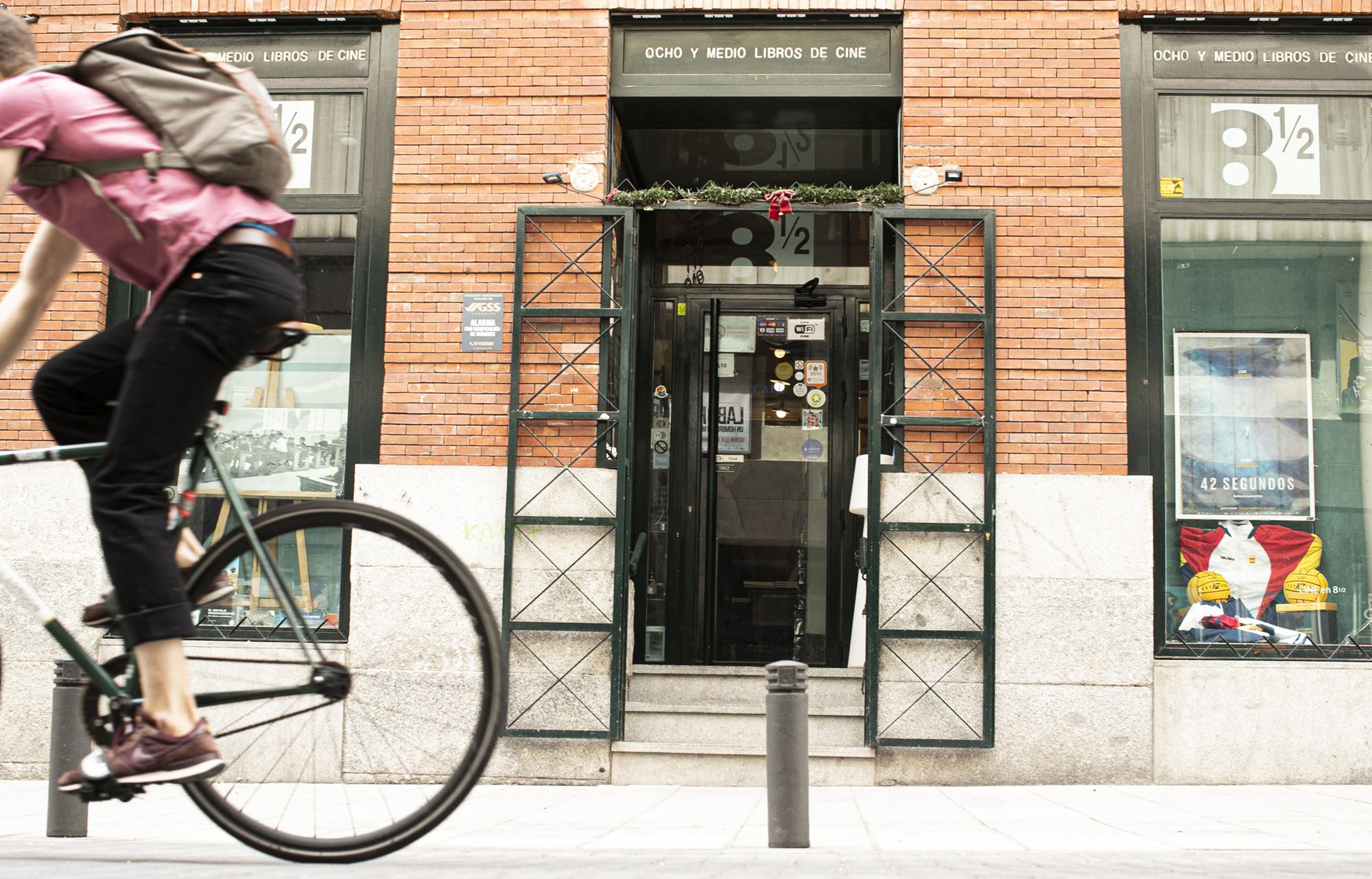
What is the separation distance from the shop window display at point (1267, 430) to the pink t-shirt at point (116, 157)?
7814 mm

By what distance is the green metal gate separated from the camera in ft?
28.2

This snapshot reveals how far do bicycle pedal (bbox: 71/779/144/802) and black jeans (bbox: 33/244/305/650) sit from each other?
30cm

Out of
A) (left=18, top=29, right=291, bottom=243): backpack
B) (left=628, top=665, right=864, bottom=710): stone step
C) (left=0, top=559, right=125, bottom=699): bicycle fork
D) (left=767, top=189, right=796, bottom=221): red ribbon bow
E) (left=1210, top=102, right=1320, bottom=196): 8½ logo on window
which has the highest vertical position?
(left=1210, top=102, right=1320, bottom=196): 8½ logo on window

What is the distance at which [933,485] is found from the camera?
28.8 ft

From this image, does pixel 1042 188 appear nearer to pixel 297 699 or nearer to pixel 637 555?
pixel 637 555

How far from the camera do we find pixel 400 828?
2.82 m

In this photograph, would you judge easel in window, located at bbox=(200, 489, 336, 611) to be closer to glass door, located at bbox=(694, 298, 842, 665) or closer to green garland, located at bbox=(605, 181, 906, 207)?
green garland, located at bbox=(605, 181, 906, 207)

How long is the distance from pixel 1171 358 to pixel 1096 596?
6.34 feet

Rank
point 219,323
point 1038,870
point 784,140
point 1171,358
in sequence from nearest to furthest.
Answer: point 219,323 → point 1038,870 → point 1171,358 → point 784,140

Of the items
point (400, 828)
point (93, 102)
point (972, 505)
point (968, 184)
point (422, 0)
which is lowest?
point (400, 828)

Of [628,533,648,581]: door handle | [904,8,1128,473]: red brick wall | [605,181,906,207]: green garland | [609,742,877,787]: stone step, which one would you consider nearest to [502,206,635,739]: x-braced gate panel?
[605,181,906,207]: green garland

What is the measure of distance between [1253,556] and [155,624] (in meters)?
8.27

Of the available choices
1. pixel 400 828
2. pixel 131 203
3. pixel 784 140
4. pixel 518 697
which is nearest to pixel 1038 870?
pixel 400 828

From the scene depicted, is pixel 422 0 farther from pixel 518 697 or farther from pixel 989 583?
pixel 989 583
